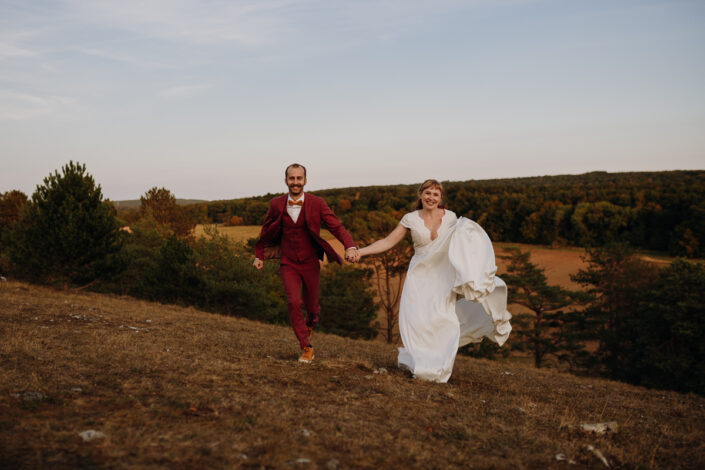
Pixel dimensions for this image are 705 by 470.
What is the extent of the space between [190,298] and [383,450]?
31562 mm

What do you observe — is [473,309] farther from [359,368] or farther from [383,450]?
[383,450]

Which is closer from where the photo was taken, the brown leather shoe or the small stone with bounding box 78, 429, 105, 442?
the small stone with bounding box 78, 429, 105, 442

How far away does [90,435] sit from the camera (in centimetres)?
374

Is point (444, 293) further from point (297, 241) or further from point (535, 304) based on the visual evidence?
point (535, 304)

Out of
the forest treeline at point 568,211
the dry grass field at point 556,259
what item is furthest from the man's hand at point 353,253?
the forest treeline at point 568,211

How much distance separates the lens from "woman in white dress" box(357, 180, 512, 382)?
22.7 ft

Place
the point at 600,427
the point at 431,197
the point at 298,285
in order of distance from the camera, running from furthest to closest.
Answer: the point at 431,197 < the point at 298,285 < the point at 600,427

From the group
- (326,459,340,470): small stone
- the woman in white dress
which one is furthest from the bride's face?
(326,459,340,470): small stone

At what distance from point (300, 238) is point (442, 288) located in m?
2.35

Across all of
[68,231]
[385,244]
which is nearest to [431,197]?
[385,244]

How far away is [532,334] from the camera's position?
34.4 meters

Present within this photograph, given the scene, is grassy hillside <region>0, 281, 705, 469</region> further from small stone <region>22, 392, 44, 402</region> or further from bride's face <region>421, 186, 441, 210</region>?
bride's face <region>421, 186, 441, 210</region>

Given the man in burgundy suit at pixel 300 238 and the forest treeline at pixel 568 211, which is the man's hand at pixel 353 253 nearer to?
the man in burgundy suit at pixel 300 238

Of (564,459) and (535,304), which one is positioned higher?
(564,459)
